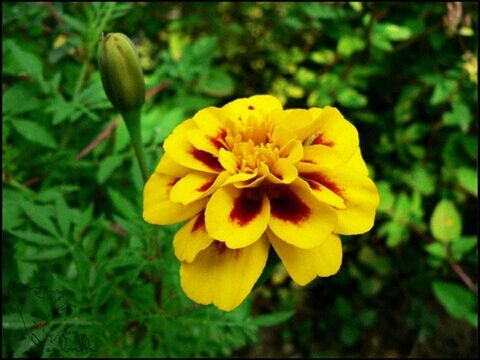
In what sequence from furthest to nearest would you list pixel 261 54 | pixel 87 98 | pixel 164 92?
pixel 261 54 → pixel 164 92 → pixel 87 98

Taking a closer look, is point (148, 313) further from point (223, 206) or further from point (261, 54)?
point (261, 54)

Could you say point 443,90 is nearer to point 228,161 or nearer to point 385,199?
point 385,199

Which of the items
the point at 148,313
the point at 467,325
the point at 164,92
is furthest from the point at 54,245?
the point at 467,325

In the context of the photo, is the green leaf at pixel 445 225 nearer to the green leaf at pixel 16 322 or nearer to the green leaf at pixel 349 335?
the green leaf at pixel 349 335

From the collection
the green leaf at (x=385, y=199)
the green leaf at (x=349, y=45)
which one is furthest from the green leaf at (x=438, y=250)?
the green leaf at (x=349, y=45)

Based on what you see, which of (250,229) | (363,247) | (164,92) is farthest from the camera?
(363,247)

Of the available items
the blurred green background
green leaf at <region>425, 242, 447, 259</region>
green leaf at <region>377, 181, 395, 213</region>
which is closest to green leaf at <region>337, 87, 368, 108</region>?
the blurred green background
